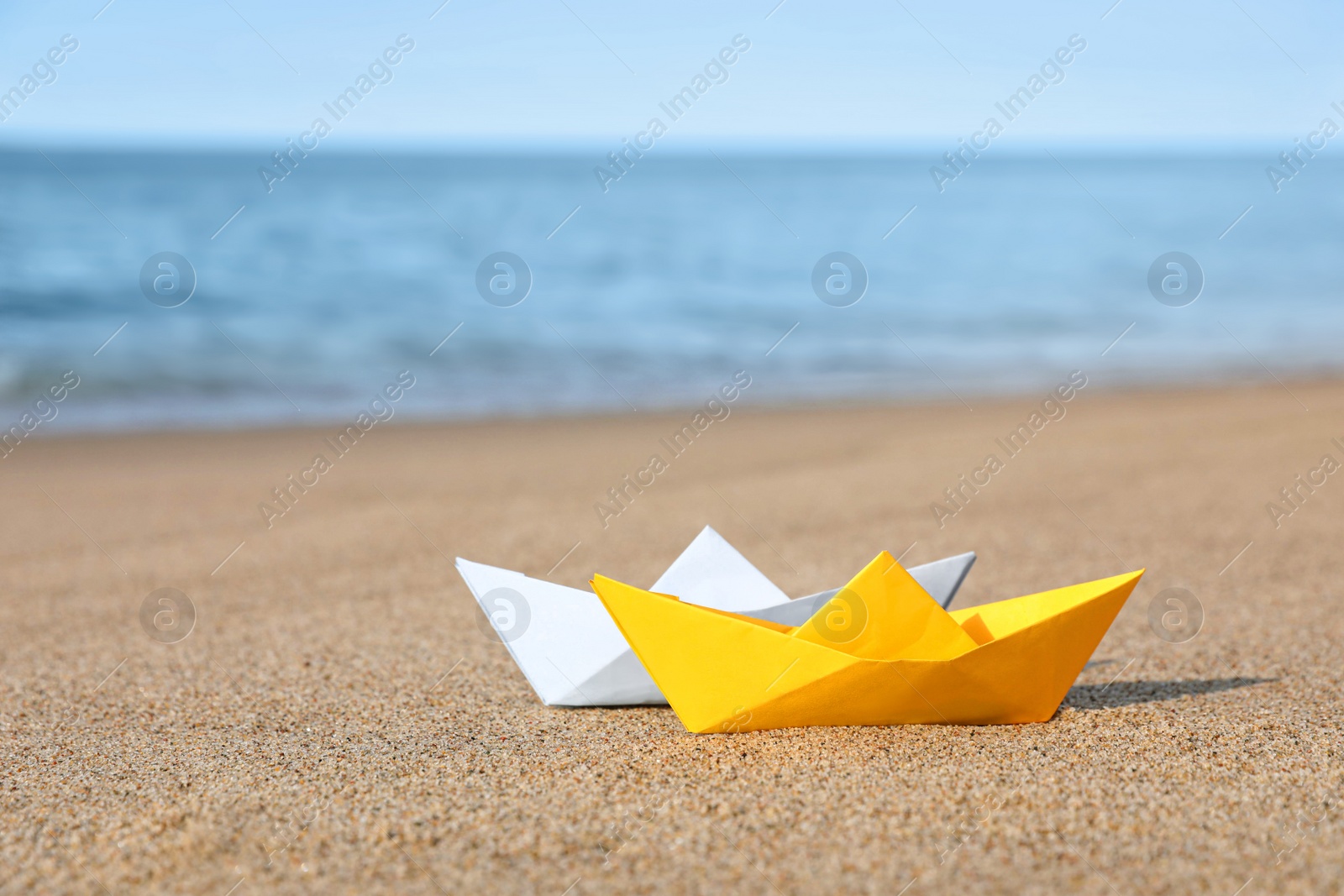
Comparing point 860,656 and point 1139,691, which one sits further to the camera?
point 1139,691

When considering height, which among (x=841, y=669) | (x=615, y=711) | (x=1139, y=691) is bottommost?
(x=1139, y=691)

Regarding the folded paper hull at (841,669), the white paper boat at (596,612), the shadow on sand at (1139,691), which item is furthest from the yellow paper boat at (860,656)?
the shadow on sand at (1139,691)

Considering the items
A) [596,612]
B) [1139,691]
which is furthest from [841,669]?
[1139,691]

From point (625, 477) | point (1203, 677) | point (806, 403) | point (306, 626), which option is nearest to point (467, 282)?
point (806, 403)

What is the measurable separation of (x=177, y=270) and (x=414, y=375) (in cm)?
782

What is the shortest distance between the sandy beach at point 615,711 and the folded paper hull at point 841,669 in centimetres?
5

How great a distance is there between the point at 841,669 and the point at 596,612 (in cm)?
54

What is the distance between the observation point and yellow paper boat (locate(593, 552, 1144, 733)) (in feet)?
5.59

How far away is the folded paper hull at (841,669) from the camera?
171 centimetres

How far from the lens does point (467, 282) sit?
15570mm

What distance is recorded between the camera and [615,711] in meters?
2.06

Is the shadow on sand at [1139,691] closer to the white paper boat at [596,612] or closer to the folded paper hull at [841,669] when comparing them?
the folded paper hull at [841,669]

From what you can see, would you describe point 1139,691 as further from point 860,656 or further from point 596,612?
point 596,612

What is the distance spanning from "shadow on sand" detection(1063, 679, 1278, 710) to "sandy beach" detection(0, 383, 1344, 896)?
1 centimetres
